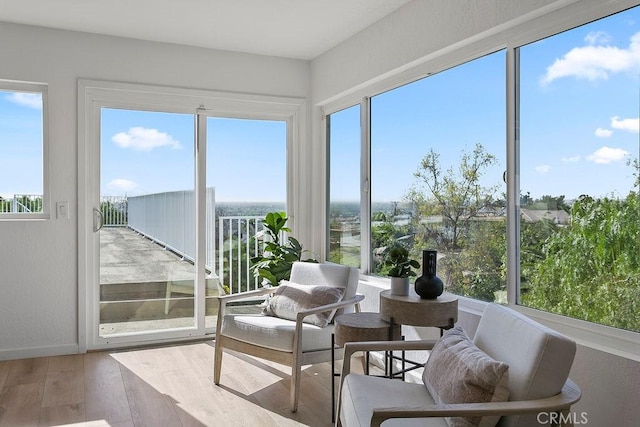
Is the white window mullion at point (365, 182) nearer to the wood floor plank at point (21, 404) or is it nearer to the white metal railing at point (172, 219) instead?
the white metal railing at point (172, 219)

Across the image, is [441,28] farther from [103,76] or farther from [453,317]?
[103,76]

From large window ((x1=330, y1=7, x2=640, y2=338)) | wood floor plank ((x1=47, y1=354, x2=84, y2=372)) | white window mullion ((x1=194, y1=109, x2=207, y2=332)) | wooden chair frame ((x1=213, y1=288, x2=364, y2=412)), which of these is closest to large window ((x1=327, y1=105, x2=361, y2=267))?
large window ((x1=330, y1=7, x2=640, y2=338))

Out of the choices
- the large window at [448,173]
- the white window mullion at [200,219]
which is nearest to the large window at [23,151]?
the white window mullion at [200,219]

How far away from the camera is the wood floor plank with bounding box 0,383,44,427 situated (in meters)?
2.81

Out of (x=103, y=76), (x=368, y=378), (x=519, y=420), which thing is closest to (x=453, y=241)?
(x=368, y=378)

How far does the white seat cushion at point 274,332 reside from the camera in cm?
308

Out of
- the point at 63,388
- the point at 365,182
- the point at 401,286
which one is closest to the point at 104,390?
the point at 63,388

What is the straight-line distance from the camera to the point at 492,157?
2.94 metres

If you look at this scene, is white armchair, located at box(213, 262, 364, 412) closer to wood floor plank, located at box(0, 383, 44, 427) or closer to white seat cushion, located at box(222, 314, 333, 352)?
white seat cushion, located at box(222, 314, 333, 352)

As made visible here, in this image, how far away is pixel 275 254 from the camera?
4.46m

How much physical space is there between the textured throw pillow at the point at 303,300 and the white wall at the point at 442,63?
0.57m

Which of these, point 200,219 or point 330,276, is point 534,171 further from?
point 200,219

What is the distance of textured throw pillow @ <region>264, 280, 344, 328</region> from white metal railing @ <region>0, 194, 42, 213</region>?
208cm

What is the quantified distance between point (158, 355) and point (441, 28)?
3.20 metres
